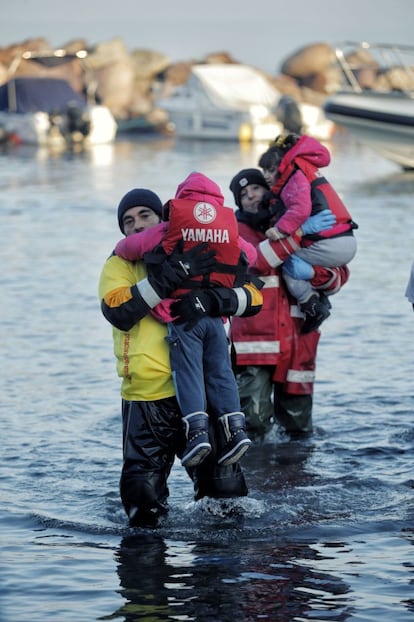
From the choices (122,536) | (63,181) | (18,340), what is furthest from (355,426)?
(63,181)

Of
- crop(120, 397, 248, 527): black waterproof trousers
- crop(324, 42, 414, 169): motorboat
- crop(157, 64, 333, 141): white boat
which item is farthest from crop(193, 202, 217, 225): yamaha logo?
crop(157, 64, 333, 141): white boat

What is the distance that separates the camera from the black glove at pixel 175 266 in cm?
635

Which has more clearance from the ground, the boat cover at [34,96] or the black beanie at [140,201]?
the black beanie at [140,201]

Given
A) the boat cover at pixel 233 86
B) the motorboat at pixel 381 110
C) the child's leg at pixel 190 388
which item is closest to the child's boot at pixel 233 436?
the child's leg at pixel 190 388

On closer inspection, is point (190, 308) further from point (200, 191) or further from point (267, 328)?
point (267, 328)

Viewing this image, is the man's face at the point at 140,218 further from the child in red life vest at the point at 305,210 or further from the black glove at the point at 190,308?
the child in red life vest at the point at 305,210

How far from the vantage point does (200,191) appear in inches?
254

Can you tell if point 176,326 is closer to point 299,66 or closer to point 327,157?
point 327,157

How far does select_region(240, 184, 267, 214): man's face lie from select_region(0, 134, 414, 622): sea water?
1516 mm

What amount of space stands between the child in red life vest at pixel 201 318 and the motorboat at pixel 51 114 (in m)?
35.8

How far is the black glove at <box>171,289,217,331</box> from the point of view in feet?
21.1

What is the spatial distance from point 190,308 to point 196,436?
586 mm

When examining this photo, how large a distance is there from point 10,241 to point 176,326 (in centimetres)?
1270

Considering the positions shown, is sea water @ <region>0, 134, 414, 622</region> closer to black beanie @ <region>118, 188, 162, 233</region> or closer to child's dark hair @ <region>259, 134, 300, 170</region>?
black beanie @ <region>118, 188, 162, 233</region>
